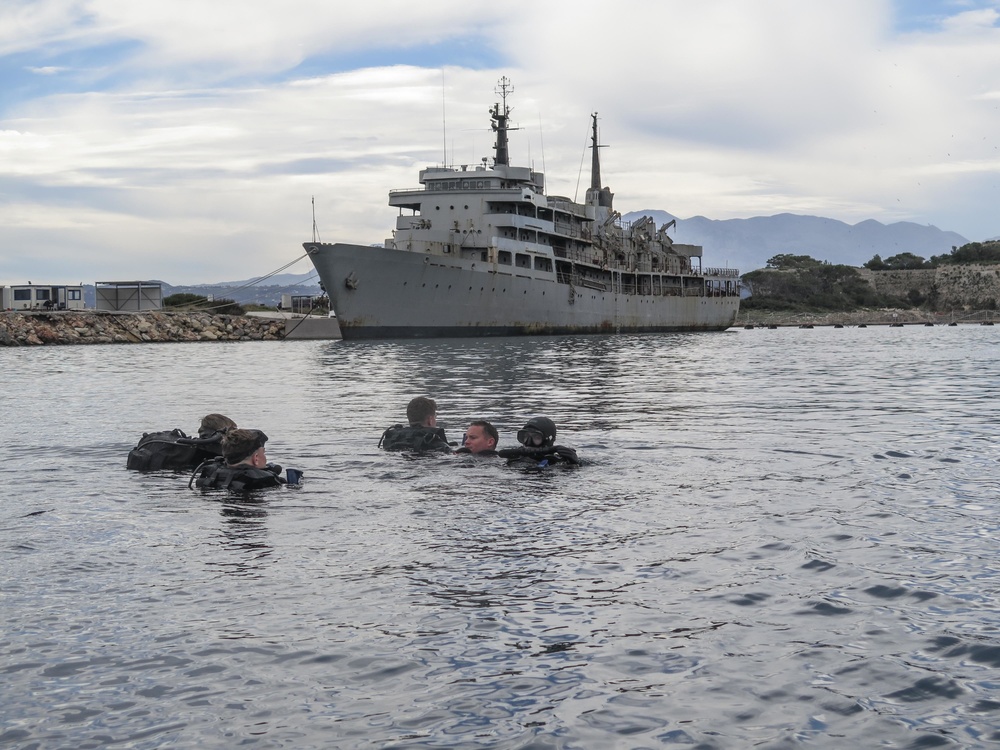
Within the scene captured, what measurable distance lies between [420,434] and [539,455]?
1553 millimetres

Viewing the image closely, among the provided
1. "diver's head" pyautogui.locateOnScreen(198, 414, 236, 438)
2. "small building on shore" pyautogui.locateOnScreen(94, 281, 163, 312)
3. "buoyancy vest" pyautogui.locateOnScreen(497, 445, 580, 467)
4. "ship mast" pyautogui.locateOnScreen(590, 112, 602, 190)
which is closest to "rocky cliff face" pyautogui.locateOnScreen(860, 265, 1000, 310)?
"ship mast" pyautogui.locateOnScreen(590, 112, 602, 190)

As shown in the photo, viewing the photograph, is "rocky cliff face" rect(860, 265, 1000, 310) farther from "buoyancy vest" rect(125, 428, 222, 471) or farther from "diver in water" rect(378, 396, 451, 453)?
"buoyancy vest" rect(125, 428, 222, 471)

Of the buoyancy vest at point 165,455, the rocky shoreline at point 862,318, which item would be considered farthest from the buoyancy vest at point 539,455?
the rocky shoreline at point 862,318

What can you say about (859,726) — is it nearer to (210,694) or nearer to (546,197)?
(210,694)

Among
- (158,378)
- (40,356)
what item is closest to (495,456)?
(158,378)

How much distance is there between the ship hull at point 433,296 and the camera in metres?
49.2

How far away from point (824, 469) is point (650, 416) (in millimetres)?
5580

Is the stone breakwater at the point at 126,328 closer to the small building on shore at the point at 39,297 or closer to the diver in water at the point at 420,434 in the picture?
the small building on shore at the point at 39,297

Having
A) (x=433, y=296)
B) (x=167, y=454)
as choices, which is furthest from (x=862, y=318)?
(x=167, y=454)

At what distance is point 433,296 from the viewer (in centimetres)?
5134

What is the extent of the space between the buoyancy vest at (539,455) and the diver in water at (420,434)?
0.97 m

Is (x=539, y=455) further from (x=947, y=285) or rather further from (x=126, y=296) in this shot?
(x=947, y=285)

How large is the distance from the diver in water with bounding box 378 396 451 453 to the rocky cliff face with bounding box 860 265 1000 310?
5462 inches

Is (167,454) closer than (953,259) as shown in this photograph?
Yes
